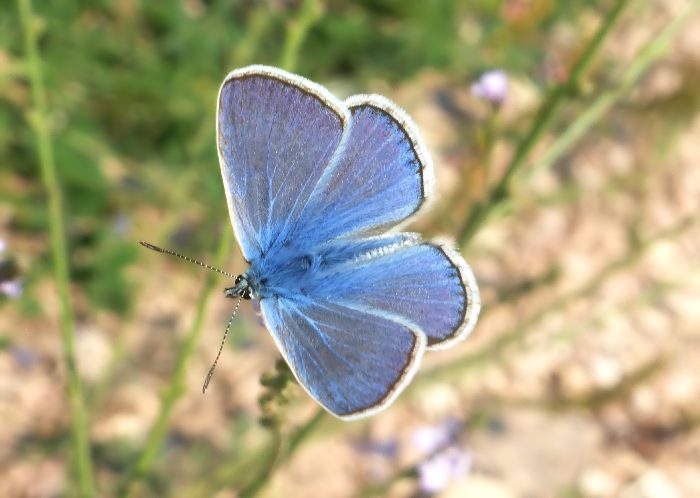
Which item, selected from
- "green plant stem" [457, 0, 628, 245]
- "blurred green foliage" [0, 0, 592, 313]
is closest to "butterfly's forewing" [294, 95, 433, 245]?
"green plant stem" [457, 0, 628, 245]

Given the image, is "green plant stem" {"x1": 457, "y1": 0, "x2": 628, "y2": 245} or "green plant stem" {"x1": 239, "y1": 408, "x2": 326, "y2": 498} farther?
"green plant stem" {"x1": 457, "y1": 0, "x2": 628, "y2": 245}

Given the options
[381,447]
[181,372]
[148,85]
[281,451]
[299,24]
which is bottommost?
[281,451]

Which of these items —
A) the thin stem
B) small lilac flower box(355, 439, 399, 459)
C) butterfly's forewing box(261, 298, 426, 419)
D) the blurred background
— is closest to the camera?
butterfly's forewing box(261, 298, 426, 419)

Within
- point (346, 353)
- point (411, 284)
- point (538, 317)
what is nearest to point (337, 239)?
point (411, 284)

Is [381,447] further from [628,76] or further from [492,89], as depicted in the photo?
[628,76]

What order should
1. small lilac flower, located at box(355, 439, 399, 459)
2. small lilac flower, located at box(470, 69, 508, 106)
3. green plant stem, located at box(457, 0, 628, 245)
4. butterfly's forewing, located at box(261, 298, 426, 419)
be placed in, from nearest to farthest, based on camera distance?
butterfly's forewing, located at box(261, 298, 426, 419) < green plant stem, located at box(457, 0, 628, 245) < small lilac flower, located at box(470, 69, 508, 106) < small lilac flower, located at box(355, 439, 399, 459)

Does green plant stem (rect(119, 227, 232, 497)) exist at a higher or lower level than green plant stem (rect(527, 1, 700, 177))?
lower

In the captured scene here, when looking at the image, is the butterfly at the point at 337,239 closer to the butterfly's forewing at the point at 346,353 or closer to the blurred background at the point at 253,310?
the butterfly's forewing at the point at 346,353

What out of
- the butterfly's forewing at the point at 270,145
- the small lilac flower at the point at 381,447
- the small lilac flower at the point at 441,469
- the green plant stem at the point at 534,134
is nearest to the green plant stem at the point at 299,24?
the butterfly's forewing at the point at 270,145

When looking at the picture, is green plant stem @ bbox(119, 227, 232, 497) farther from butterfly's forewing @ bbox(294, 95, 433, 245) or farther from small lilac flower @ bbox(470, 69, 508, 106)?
small lilac flower @ bbox(470, 69, 508, 106)
